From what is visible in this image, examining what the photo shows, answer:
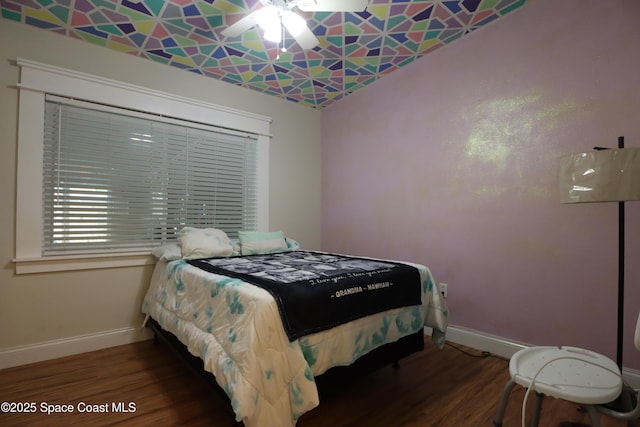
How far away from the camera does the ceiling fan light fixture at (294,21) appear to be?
1845 millimetres

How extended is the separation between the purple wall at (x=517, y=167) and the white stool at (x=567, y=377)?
2.65 feet

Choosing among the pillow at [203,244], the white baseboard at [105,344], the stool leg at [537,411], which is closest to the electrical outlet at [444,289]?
the white baseboard at [105,344]

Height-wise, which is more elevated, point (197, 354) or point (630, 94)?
point (630, 94)

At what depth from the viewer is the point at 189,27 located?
2.33 meters

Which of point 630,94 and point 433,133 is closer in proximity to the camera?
point 630,94

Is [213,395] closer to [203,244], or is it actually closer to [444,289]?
[203,244]

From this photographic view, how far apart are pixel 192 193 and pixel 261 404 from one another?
2.27 meters

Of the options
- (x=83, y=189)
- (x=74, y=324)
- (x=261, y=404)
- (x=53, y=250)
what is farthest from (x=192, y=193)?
(x=261, y=404)

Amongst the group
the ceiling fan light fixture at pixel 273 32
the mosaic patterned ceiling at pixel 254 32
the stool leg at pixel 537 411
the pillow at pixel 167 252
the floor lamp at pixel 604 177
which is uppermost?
the mosaic patterned ceiling at pixel 254 32

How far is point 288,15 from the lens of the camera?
6.05 feet

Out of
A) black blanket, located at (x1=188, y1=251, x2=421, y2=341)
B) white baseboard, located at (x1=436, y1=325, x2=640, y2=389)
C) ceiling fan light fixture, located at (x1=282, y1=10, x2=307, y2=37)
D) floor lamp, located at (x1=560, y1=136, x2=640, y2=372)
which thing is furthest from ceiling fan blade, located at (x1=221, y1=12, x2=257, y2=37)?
white baseboard, located at (x1=436, y1=325, x2=640, y2=389)

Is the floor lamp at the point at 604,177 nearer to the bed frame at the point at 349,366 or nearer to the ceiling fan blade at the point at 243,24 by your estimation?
the bed frame at the point at 349,366

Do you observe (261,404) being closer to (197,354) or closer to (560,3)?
(197,354)

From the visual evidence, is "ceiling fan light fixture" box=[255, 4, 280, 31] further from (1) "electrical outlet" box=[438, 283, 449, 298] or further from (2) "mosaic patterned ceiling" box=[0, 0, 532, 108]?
(1) "electrical outlet" box=[438, 283, 449, 298]
